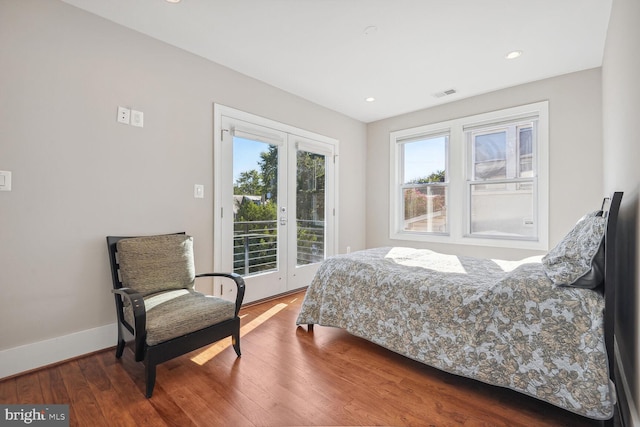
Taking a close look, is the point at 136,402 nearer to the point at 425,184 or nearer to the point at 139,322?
the point at 139,322

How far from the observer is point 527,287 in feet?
5.42

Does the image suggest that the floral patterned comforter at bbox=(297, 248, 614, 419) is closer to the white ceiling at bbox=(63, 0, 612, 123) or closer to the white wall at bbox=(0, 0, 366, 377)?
the white wall at bbox=(0, 0, 366, 377)

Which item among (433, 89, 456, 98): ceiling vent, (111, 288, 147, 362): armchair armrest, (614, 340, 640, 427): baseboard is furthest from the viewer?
(433, 89, 456, 98): ceiling vent

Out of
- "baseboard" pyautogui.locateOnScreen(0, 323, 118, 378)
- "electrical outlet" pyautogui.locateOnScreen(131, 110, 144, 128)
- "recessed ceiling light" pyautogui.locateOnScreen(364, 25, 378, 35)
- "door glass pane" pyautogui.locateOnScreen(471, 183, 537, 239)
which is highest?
"recessed ceiling light" pyautogui.locateOnScreen(364, 25, 378, 35)

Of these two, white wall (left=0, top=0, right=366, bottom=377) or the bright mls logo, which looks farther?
white wall (left=0, top=0, right=366, bottom=377)

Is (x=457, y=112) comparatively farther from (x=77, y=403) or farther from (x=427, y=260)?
(x=77, y=403)

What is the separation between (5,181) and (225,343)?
193 centimetres

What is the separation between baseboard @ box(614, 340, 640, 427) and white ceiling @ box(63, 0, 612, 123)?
2.56 m

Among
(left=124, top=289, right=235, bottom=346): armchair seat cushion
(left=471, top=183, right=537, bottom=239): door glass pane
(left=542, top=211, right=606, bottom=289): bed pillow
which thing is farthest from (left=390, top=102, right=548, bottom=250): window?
(left=124, top=289, right=235, bottom=346): armchair seat cushion

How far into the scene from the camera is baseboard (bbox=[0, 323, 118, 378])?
78.7 inches

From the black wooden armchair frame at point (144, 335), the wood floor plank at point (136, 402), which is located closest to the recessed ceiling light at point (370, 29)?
the black wooden armchair frame at point (144, 335)

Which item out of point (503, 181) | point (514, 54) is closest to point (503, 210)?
point (503, 181)

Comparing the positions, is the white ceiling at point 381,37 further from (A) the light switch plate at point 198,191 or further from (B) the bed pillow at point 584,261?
(B) the bed pillow at point 584,261

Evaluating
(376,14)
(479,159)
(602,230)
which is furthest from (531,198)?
(376,14)
